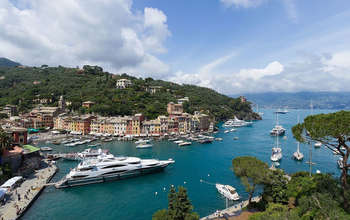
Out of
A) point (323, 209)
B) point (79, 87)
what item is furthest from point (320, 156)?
point (79, 87)

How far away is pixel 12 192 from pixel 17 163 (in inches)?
298

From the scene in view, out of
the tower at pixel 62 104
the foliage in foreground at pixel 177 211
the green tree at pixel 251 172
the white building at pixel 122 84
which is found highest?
the white building at pixel 122 84

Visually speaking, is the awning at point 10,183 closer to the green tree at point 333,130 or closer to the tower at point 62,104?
the green tree at point 333,130

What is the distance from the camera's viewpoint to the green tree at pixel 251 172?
59.1 ft

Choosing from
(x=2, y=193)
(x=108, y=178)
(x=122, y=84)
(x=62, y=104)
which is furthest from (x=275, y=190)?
(x=122, y=84)

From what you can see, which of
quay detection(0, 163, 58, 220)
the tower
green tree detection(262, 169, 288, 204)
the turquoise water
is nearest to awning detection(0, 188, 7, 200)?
quay detection(0, 163, 58, 220)

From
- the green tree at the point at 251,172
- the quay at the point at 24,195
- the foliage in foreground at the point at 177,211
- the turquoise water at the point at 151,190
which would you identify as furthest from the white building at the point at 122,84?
the foliage in foreground at the point at 177,211

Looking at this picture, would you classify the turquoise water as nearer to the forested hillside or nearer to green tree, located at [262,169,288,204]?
green tree, located at [262,169,288,204]

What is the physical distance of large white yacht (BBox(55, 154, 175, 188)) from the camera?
27531 millimetres

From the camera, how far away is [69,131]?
7056 centimetres

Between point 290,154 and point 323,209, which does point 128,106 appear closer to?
point 290,154

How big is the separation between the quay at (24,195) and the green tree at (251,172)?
22455 mm

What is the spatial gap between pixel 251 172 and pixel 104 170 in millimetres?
21182

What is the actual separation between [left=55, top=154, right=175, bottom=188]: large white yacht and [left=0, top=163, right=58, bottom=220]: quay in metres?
2.61
